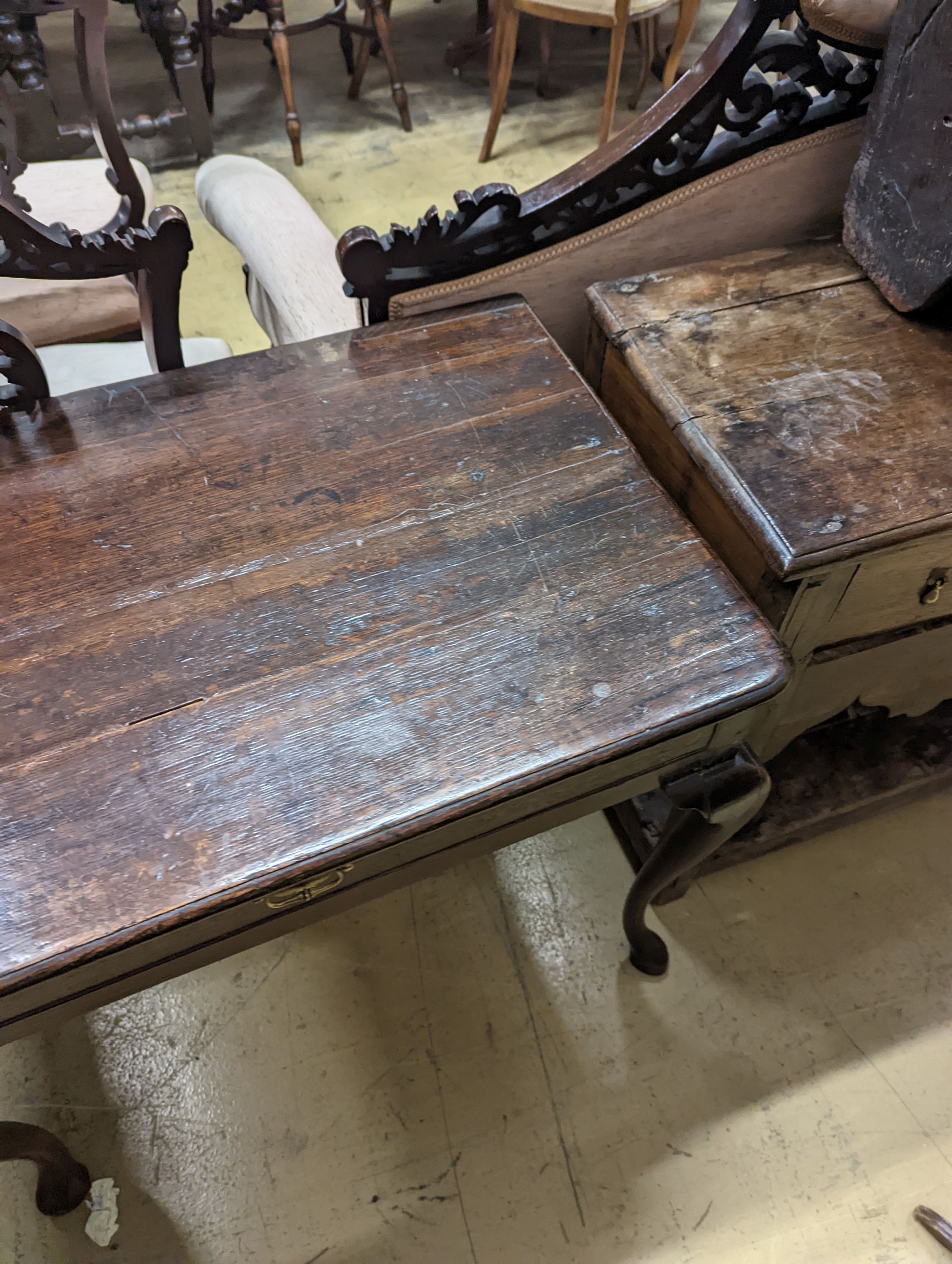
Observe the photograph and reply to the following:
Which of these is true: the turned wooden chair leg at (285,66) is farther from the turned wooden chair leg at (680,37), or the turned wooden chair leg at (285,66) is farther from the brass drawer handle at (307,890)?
the brass drawer handle at (307,890)

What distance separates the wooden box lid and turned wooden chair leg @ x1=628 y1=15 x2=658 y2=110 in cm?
287

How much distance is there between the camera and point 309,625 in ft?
2.82

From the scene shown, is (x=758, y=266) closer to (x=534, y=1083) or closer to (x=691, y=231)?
(x=691, y=231)

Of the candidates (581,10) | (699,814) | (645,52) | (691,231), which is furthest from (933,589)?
(645,52)

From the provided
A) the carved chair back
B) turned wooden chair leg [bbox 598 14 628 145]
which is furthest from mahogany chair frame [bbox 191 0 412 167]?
the carved chair back

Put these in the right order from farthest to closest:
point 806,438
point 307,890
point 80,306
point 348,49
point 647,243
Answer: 1. point 348,49
2. point 80,306
3. point 647,243
4. point 806,438
5. point 307,890

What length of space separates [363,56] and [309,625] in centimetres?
348

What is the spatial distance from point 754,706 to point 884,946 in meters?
0.86

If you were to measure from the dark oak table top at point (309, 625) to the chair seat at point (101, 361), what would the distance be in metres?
0.46

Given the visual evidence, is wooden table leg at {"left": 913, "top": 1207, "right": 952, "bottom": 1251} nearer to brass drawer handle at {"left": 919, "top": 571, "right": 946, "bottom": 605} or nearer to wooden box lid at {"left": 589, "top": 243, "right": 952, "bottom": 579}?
brass drawer handle at {"left": 919, "top": 571, "right": 946, "bottom": 605}

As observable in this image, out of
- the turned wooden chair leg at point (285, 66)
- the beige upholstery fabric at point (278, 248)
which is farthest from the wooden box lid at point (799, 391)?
Answer: the turned wooden chair leg at point (285, 66)

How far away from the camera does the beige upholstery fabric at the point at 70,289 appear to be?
1.64m

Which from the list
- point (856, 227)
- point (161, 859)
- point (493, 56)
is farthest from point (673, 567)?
point (493, 56)

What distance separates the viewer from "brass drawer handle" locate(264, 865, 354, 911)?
0.74m
